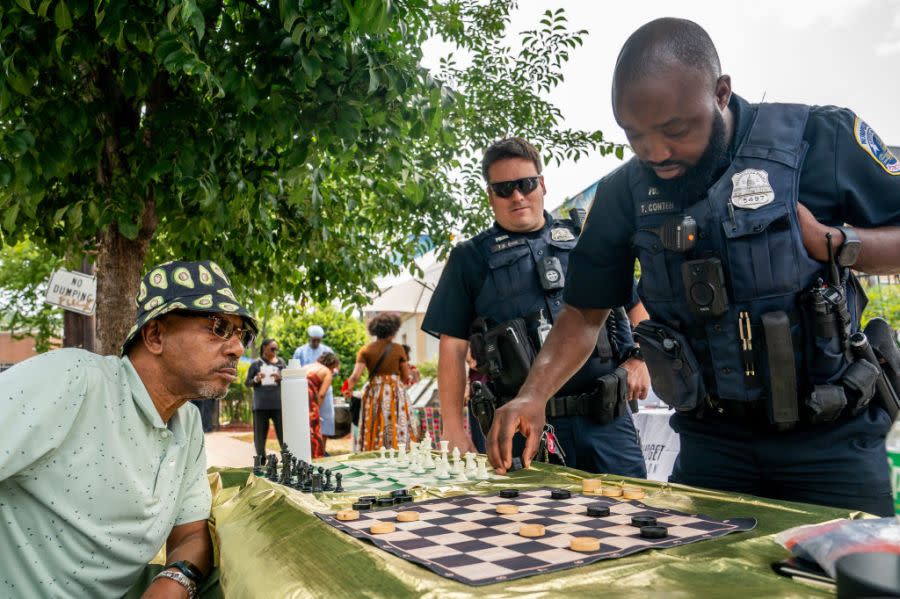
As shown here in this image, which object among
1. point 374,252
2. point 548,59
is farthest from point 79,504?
point 548,59

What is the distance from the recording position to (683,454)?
212cm

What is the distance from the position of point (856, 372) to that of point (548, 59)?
587 cm

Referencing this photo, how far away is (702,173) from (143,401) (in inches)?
68.1

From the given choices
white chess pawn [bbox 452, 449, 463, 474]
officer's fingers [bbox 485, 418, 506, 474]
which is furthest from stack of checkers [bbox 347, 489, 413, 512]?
white chess pawn [bbox 452, 449, 463, 474]

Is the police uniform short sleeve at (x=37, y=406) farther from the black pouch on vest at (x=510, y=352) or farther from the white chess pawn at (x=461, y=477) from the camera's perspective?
the black pouch on vest at (x=510, y=352)

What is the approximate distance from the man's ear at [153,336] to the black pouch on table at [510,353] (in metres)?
1.54

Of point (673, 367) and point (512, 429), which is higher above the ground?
point (673, 367)

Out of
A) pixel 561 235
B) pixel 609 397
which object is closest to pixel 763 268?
pixel 609 397

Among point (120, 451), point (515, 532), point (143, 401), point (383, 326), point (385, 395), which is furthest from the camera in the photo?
point (383, 326)

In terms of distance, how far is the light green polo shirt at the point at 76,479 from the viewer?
1774mm

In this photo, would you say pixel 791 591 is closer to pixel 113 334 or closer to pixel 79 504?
pixel 79 504

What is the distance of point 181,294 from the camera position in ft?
6.97

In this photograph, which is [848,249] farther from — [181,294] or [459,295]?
[459,295]

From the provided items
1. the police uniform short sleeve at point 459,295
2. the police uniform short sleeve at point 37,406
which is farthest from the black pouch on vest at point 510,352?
the police uniform short sleeve at point 37,406
